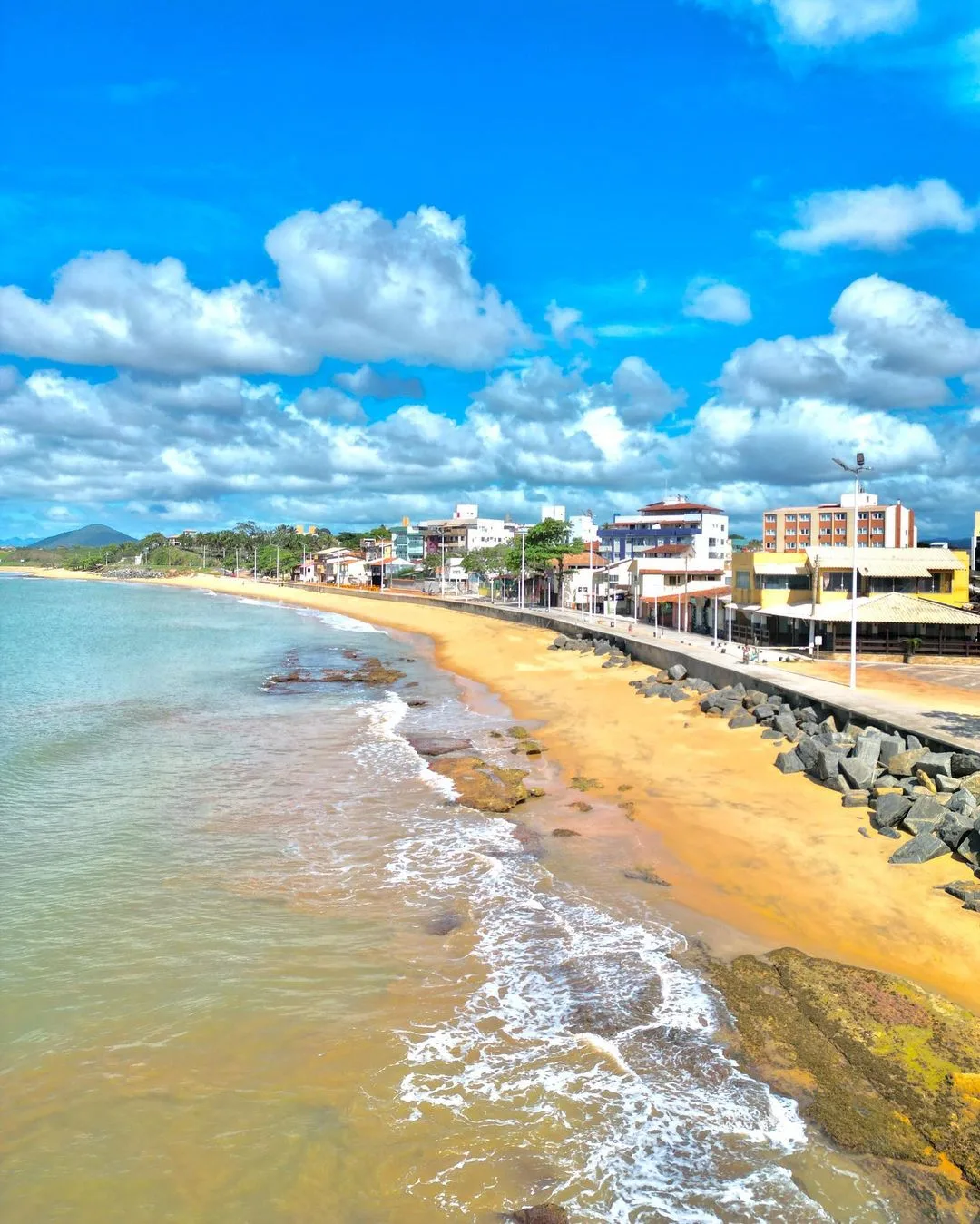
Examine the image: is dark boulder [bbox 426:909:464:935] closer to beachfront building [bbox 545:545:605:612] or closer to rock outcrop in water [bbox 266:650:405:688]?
rock outcrop in water [bbox 266:650:405:688]

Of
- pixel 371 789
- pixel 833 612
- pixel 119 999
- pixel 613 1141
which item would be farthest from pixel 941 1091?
pixel 833 612

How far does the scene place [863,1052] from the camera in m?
8.27

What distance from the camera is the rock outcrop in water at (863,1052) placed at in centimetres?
716

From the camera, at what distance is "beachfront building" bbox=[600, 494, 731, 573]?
99.3 metres

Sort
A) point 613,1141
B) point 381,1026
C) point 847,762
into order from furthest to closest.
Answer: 1. point 847,762
2. point 381,1026
3. point 613,1141

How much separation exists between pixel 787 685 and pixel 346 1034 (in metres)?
21.0

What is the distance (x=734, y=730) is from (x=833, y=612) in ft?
45.1

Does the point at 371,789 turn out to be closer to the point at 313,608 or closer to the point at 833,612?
the point at 833,612

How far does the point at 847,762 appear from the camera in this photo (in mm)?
17297

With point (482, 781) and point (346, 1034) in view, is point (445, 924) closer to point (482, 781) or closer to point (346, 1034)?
point (346, 1034)

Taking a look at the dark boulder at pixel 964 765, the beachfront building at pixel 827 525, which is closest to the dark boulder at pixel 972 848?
the dark boulder at pixel 964 765

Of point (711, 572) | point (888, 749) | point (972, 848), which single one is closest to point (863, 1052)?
point (972, 848)

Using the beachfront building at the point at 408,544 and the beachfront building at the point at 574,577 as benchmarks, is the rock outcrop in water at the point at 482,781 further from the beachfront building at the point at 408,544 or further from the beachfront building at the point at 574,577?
the beachfront building at the point at 408,544

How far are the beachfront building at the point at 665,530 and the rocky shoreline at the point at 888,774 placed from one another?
7168cm
